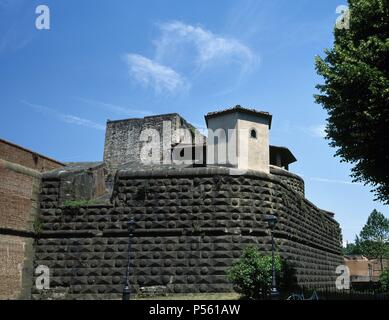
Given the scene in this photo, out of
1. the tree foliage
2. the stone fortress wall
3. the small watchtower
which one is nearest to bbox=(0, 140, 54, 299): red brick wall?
the stone fortress wall

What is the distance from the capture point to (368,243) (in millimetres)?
68562

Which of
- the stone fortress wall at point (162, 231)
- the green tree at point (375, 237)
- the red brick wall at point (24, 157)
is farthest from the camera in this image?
the green tree at point (375, 237)

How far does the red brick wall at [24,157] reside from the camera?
59.9 feet

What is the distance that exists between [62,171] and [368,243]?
2442 inches

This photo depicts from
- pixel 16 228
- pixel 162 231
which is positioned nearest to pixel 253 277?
pixel 162 231

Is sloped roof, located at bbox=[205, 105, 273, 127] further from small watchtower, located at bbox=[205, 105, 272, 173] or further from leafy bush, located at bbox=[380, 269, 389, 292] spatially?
leafy bush, located at bbox=[380, 269, 389, 292]

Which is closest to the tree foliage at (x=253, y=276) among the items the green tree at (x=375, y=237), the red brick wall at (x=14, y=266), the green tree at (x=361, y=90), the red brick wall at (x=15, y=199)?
the green tree at (x=361, y=90)

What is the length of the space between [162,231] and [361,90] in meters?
9.81

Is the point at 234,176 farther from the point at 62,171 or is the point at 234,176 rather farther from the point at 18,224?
the point at 18,224

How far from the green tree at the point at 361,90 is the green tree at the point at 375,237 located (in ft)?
182

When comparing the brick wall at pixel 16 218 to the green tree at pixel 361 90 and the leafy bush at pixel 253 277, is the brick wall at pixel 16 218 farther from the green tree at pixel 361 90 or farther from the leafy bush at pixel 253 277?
the green tree at pixel 361 90

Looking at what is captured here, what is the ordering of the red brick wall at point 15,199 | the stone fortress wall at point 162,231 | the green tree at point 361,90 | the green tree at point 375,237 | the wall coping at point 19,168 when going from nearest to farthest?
the green tree at point 361,90, the red brick wall at point 15,199, the stone fortress wall at point 162,231, the wall coping at point 19,168, the green tree at point 375,237

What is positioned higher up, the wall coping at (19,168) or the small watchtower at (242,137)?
the small watchtower at (242,137)

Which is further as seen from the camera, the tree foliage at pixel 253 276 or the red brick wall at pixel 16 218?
the red brick wall at pixel 16 218
